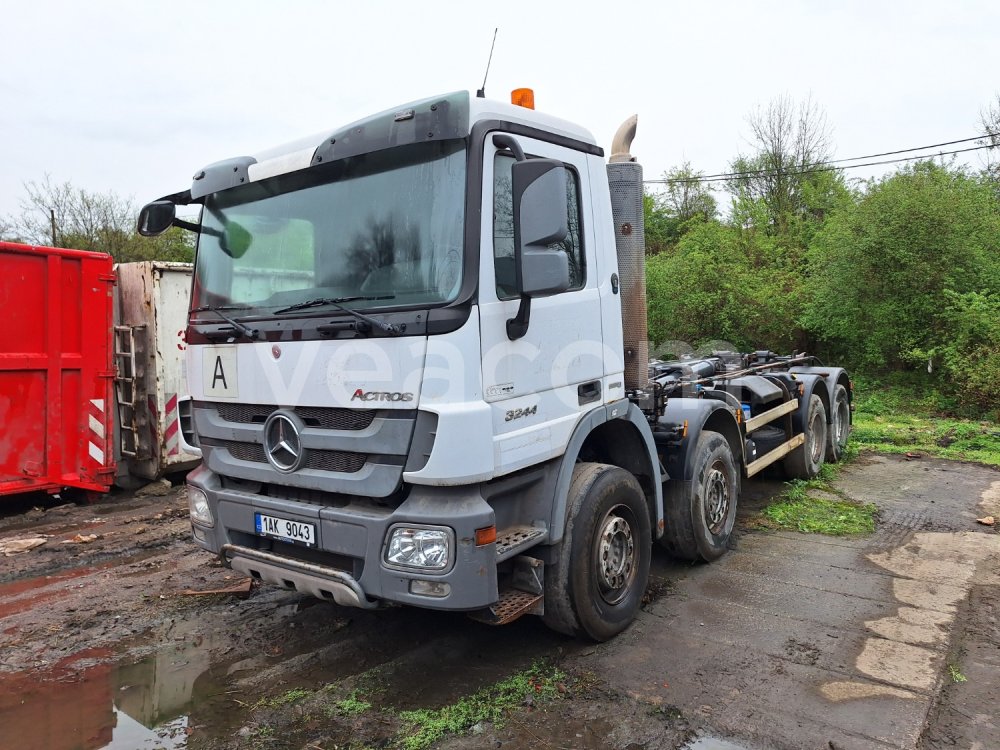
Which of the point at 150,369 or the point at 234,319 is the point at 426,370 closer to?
the point at 234,319

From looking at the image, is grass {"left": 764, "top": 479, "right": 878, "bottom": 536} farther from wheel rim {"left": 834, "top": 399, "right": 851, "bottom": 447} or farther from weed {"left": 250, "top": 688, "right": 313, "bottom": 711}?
weed {"left": 250, "top": 688, "right": 313, "bottom": 711}

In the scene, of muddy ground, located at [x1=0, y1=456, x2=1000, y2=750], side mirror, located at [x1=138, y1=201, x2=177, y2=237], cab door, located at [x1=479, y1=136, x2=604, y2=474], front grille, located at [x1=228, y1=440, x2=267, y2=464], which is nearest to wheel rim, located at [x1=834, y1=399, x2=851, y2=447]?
muddy ground, located at [x1=0, y1=456, x2=1000, y2=750]

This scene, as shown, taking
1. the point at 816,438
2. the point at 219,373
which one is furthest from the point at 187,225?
the point at 816,438

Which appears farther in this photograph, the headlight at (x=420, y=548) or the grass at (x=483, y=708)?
the grass at (x=483, y=708)

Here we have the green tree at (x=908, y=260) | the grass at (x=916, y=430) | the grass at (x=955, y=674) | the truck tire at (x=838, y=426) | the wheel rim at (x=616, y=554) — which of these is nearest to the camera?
the grass at (x=955, y=674)

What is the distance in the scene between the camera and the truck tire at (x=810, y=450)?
7641mm

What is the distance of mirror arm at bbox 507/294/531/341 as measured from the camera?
3.24 metres

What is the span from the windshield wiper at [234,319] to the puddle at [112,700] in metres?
1.80

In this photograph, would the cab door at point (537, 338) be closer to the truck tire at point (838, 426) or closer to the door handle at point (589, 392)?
the door handle at point (589, 392)

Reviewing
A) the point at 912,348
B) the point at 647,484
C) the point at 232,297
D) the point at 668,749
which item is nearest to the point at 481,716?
the point at 668,749

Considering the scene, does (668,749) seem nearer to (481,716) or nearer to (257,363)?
(481,716)

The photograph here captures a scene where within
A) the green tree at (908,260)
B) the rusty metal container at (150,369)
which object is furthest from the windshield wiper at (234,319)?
the green tree at (908,260)

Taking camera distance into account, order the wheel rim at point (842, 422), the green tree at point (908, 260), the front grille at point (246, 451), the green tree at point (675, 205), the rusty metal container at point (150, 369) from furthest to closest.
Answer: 1. the green tree at point (675, 205)
2. the green tree at point (908, 260)
3. the wheel rim at point (842, 422)
4. the rusty metal container at point (150, 369)
5. the front grille at point (246, 451)

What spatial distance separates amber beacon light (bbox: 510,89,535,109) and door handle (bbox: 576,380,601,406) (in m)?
1.52
